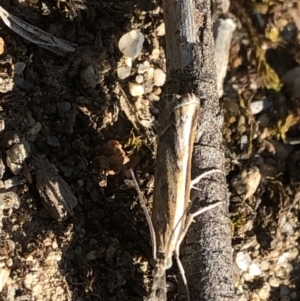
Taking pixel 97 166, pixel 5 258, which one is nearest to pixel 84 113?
pixel 97 166

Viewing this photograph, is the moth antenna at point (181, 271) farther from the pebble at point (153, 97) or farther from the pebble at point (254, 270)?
the pebble at point (153, 97)

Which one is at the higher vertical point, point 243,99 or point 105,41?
point 105,41

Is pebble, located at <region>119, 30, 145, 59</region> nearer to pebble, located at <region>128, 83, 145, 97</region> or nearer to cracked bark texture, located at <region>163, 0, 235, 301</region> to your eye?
pebble, located at <region>128, 83, 145, 97</region>

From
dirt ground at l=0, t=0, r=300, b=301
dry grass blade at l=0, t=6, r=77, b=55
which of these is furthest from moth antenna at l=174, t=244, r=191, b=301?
dry grass blade at l=0, t=6, r=77, b=55

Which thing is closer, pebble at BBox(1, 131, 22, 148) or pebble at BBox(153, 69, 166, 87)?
pebble at BBox(1, 131, 22, 148)

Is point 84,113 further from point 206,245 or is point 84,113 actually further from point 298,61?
point 298,61

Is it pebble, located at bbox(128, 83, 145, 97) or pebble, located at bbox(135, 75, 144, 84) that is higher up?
pebble, located at bbox(135, 75, 144, 84)
